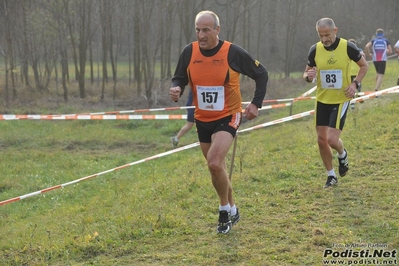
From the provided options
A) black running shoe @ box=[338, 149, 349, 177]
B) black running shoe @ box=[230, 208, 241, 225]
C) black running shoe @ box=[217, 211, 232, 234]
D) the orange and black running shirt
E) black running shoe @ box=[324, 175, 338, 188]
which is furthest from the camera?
black running shoe @ box=[338, 149, 349, 177]

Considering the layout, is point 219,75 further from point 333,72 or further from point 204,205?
point 333,72

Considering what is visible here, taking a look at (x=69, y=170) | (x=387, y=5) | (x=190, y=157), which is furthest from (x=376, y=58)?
(x=387, y=5)

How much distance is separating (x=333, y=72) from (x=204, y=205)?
2368 millimetres

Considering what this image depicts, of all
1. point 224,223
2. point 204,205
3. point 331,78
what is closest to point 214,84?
point 224,223

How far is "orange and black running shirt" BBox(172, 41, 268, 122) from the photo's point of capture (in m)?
5.20

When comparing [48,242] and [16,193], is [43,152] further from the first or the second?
[48,242]

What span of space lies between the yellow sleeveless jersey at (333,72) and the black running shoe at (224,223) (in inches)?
90.1

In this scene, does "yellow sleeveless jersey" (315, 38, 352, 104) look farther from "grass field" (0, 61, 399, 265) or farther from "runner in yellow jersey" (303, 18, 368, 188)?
"grass field" (0, 61, 399, 265)

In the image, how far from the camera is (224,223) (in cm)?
539

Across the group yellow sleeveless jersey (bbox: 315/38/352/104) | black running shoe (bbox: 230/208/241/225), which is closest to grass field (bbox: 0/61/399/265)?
black running shoe (bbox: 230/208/241/225)

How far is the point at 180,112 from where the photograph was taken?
63.5 feet

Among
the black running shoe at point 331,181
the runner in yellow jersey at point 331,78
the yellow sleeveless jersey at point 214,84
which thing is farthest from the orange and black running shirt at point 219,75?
the black running shoe at point 331,181

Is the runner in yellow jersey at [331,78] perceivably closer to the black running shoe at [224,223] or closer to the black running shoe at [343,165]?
the black running shoe at [343,165]

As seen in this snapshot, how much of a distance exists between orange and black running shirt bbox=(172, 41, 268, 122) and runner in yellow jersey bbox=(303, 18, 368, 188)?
157cm
